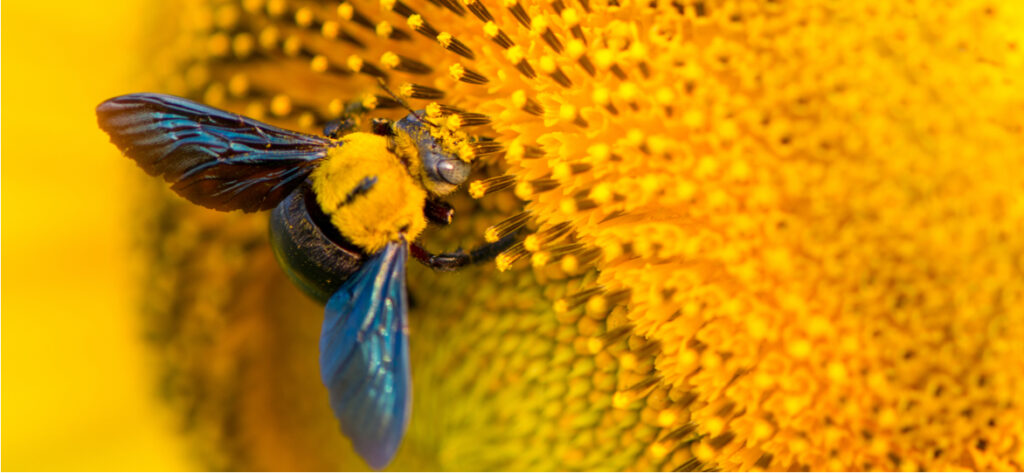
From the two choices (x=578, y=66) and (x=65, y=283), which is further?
(x=65, y=283)

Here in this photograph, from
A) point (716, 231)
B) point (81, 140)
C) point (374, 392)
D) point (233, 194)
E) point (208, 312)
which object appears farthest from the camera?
point (81, 140)

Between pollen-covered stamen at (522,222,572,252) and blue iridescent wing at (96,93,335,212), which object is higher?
blue iridescent wing at (96,93,335,212)

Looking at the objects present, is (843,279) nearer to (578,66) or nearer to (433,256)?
(578,66)

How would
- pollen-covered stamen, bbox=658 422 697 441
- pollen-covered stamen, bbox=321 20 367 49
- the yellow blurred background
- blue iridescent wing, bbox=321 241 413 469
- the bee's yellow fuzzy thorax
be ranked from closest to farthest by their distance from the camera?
blue iridescent wing, bbox=321 241 413 469 < the bee's yellow fuzzy thorax < pollen-covered stamen, bbox=658 422 697 441 < pollen-covered stamen, bbox=321 20 367 49 < the yellow blurred background

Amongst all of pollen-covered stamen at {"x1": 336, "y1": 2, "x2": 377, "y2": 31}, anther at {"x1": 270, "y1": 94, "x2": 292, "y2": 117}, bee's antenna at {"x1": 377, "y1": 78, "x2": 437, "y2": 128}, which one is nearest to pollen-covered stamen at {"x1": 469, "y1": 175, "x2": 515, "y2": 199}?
bee's antenna at {"x1": 377, "y1": 78, "x2": 437, "y2": 128}

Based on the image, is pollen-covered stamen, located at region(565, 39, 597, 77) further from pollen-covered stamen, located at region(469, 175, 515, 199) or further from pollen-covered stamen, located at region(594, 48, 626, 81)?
pollen-covered stamen, located at region(469, 175, 515, 199)

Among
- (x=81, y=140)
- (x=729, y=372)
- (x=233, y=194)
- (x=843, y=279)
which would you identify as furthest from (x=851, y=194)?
(x=81, y=140)
